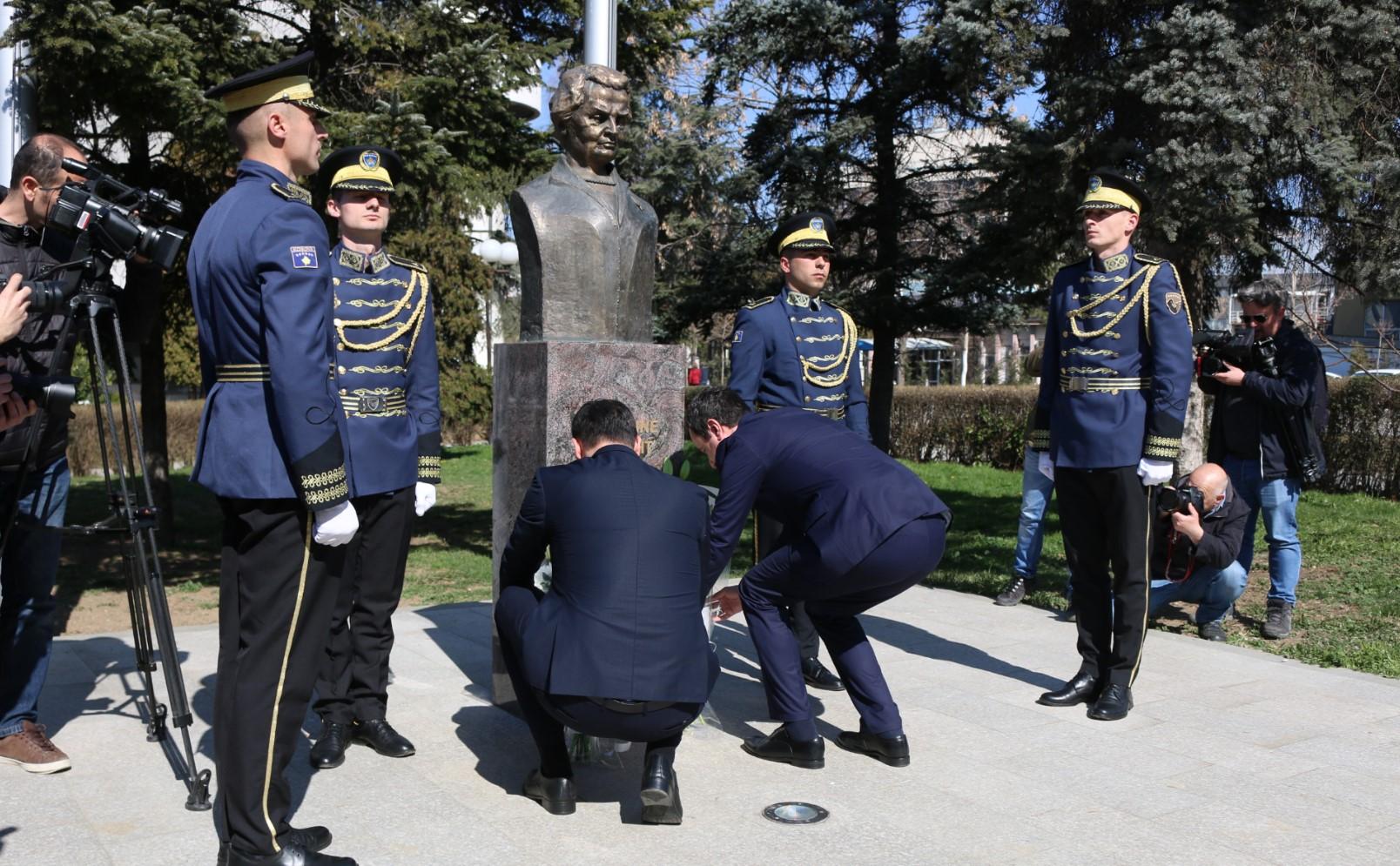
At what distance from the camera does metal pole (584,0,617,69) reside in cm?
641

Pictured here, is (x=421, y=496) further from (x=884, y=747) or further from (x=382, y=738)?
(x=884, y=747)

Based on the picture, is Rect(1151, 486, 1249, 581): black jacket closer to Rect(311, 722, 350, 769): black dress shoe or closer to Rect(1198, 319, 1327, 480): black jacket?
Rect(1198, 319, 1327, 480): black jacket

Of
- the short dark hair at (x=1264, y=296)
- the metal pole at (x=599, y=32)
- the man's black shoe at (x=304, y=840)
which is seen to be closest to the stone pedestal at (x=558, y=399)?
→ the man's black shoe at (x=304, y=840)

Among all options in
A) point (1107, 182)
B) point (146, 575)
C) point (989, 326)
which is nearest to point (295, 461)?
point (146, 575)

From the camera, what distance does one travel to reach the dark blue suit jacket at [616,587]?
12.5 feet

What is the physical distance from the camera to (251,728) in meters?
3.42

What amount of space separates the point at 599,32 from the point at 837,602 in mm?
3343

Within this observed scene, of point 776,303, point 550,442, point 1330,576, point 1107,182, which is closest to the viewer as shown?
point 550,442

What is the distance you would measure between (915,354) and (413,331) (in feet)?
98.6

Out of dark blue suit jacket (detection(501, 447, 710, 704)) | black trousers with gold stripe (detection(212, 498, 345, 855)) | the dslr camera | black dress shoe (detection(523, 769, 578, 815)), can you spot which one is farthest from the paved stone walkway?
the dslr camera

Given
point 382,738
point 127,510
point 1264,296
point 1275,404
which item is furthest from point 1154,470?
point 127,510

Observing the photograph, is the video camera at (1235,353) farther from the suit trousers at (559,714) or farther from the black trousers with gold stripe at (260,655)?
the black trousers with gold stripe at (260,655)

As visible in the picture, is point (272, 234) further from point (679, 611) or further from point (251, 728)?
point (679, 611)

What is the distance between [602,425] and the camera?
4070mm
